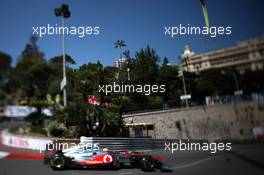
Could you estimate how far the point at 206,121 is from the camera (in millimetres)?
3842

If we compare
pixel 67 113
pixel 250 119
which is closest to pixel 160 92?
pixel 250 119

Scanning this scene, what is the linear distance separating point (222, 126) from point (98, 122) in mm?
2863

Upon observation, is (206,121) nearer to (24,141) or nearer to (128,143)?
(128,143)

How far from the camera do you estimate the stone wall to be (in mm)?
3168

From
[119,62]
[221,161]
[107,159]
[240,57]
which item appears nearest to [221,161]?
[221,161]

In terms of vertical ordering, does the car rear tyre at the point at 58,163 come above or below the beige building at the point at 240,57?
below

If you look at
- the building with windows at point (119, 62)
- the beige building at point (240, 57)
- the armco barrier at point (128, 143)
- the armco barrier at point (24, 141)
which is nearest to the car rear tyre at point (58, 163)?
the armco barrier at point (128, 143)

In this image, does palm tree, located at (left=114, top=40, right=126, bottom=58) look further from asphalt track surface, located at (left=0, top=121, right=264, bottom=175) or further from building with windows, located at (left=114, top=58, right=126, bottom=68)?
asphalt track surface, located at (left=0, top=121, right=264, bottom=175)

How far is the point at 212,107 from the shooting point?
11.6 ft

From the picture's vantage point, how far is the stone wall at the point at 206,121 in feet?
10.4

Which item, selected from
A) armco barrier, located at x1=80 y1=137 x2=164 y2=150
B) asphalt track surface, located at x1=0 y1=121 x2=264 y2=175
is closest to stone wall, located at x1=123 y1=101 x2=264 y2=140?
asphalt track surface, located at x1=0 y1=121 x2=264 y2=175

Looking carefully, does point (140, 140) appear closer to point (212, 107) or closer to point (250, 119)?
point (212, 107)

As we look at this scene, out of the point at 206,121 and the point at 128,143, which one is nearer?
the point at 206,121

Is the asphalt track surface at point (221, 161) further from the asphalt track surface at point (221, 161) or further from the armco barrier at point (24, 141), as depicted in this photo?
the armco barrier at point (24, 141)
